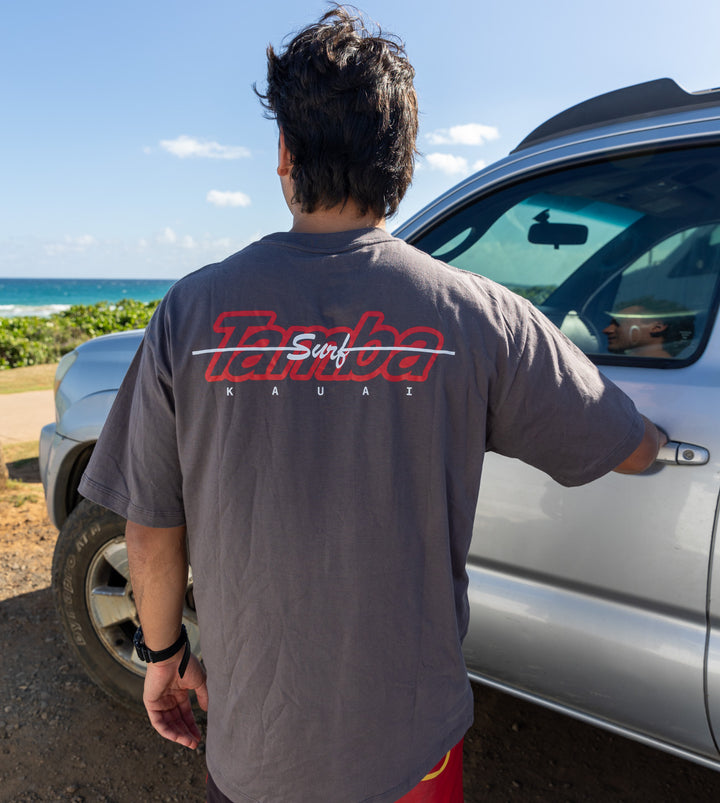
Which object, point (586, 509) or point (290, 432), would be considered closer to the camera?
point (290, 432)

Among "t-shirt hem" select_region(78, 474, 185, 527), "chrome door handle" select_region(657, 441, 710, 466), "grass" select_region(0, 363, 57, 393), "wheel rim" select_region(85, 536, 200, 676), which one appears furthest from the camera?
"grass" select_region(0, 363, 57, 393)

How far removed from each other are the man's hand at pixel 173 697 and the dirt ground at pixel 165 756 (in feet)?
3.57

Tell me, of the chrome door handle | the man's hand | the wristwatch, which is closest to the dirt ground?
the man's hand

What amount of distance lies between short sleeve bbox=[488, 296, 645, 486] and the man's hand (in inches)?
31.5

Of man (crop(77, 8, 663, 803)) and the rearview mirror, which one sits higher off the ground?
the rearview mirror

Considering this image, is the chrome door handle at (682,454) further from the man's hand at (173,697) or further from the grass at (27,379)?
the grass at (27,379)

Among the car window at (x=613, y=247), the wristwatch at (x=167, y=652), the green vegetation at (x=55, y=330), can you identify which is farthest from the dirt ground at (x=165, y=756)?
the green vegetation at (x=55, y=330)

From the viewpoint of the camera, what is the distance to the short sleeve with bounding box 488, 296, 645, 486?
1202 mm

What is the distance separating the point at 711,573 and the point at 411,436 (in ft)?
3.29

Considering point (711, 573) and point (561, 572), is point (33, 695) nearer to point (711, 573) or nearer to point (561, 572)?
point (561, 572)

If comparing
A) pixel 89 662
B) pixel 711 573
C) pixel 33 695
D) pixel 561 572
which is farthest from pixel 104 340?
pixel 711 573

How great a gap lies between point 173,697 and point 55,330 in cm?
1347

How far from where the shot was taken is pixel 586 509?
184 cm

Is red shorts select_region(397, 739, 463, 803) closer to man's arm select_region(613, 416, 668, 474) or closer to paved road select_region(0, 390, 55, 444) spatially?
man's arm select_region(613, 416, 668, 474)
